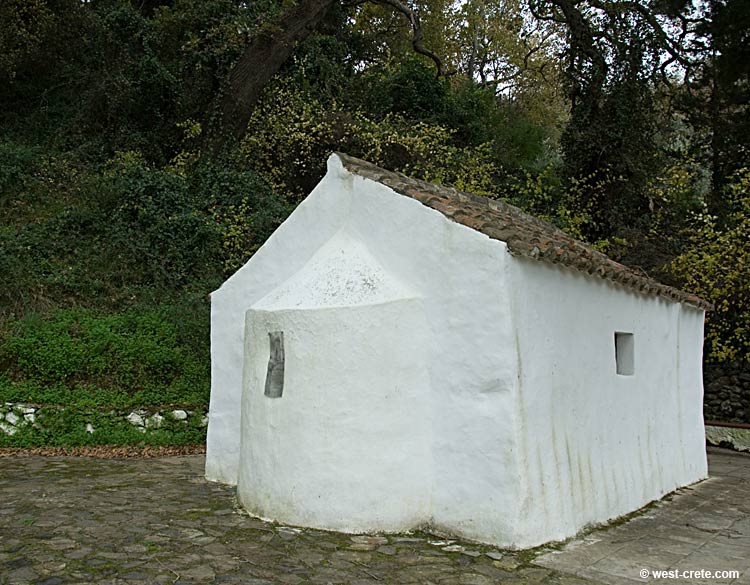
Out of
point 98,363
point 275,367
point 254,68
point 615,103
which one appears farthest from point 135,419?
point 615,103

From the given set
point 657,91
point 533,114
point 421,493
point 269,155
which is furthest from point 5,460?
point 533,114

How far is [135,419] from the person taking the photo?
36.6 ft

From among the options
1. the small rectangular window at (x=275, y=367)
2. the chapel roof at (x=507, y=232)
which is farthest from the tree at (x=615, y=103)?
the small rectangular window at (x=275, y=367)

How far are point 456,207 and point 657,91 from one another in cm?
1386

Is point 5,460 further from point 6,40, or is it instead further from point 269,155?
point 6,40

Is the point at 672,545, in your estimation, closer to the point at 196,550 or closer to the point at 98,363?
the point at 196,550

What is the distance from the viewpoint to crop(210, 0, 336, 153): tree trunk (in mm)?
Answer: 16859

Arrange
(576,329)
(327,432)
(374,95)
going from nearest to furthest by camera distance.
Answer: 1. (327,432)
2. (576,329)
3. (374,95)

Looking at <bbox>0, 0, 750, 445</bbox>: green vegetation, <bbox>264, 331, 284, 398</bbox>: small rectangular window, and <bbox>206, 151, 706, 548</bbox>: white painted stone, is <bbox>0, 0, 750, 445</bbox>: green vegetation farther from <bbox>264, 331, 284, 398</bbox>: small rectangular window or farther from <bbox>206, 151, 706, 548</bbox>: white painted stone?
<bbox>206, 151, 706, 548</bbox>: white painted stone

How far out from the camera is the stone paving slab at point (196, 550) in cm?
528

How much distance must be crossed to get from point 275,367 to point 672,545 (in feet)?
13.1

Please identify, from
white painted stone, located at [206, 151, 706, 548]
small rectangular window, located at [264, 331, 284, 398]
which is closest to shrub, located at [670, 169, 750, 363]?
white painted stone, located at [206, 151, 706, 548]

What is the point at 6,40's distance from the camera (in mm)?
17188

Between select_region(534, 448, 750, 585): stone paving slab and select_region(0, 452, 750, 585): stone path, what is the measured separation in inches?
0.6
